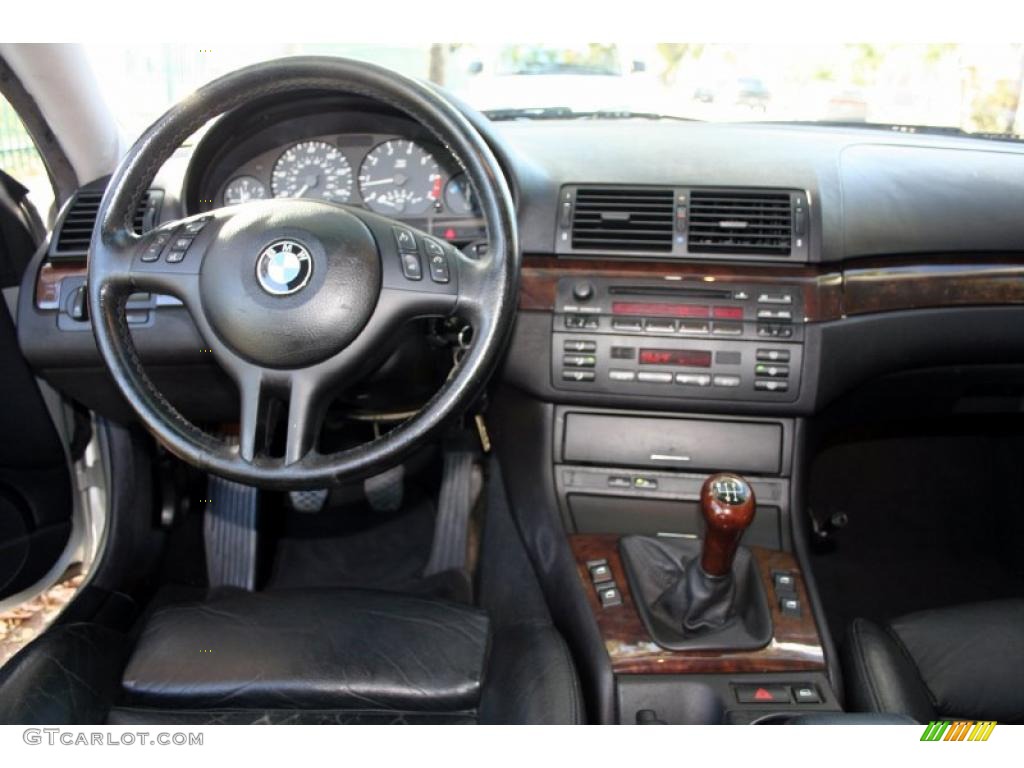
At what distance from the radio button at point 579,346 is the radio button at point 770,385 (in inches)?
12.9

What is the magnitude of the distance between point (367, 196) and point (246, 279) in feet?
1.83

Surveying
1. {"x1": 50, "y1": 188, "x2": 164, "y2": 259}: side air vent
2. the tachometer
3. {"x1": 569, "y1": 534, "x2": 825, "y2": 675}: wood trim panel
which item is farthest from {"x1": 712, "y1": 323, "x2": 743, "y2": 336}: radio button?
{"x1": 50, "y1": 188, "x2": 164, "y2": 259}: side air vent

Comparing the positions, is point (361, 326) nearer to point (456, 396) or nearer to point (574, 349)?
point (456, 396)

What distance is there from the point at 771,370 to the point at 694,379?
15 cm

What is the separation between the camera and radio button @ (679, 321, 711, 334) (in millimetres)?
1741

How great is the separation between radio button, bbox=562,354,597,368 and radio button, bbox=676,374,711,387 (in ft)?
0.56

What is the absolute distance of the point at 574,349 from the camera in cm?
179

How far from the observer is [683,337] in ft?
5.75

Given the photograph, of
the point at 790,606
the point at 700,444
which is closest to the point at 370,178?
the point at 700,444

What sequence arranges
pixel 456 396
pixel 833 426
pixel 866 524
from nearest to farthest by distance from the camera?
pixel 456 396 → pixel 833 426 → pixel 866 524

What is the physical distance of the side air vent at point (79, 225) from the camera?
1.75 meters

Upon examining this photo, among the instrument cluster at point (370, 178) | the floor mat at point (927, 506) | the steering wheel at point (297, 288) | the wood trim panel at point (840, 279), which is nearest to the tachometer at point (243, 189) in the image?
the instrument cluster at point (370, 178)

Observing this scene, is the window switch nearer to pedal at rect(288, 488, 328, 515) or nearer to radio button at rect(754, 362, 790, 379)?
radio button at rect(754, 362, 790, 379)
